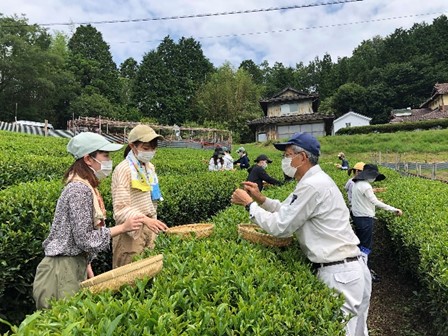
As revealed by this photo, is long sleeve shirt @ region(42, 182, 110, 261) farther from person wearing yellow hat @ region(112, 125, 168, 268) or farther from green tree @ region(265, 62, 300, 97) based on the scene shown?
green tree @ region(265, 62, 300, 97)

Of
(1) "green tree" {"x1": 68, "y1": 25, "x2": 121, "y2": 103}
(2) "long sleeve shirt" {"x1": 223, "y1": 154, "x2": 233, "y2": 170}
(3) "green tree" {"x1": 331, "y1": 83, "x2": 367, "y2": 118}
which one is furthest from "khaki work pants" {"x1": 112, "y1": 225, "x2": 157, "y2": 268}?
(3) "green tree" {"x1": 331, "y1": 83, "x2": 367, "y2": 118}

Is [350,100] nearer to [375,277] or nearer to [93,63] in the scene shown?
A: [93,63]

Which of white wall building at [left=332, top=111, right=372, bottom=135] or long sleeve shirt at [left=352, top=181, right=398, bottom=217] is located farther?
white wall building at [left=332, top=111, right=372, bottom=135]

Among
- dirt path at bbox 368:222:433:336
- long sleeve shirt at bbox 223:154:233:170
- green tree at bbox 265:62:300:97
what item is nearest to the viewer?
dirt path at bbox 368:222:433:336

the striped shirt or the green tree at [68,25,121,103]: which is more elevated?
the green tree at [68,25,121,103]

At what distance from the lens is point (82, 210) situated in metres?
2.68

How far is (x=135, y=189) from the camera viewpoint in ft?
12.7

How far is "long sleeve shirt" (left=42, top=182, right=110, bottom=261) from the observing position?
2.67 metres

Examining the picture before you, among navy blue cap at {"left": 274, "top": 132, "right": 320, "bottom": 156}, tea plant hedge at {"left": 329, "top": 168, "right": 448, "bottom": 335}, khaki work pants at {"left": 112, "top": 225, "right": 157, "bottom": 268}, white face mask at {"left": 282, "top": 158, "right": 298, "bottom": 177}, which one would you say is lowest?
tea plant hedge at {"left": 329, "top": 168, "right": 448, "bottom": 335}

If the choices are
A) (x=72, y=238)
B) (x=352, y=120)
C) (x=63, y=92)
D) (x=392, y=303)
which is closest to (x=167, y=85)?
(x=63, y=92)

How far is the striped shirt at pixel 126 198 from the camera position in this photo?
3.49m

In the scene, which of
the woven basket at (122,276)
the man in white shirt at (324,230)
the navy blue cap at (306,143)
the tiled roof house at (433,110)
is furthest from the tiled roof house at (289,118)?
the woven basket at (122,276)

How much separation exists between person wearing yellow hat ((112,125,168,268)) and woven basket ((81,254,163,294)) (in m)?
1.27

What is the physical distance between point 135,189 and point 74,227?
122 centimetres
